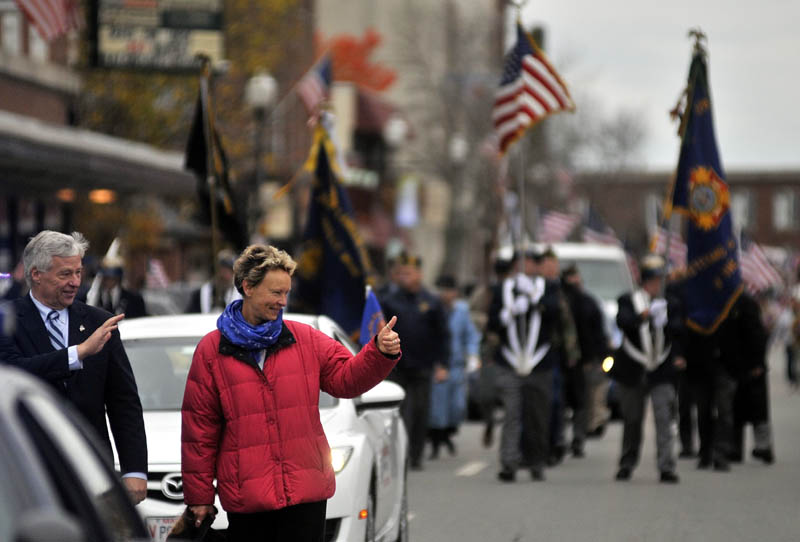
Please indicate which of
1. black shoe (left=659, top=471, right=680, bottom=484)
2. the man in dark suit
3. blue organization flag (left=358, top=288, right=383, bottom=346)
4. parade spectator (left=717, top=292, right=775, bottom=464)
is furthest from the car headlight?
parade spectator (left=717, top=292, right=775, bottom=464)

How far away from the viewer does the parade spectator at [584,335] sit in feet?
60.3

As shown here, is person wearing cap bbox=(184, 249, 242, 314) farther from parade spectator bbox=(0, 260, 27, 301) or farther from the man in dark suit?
the man in dark suit

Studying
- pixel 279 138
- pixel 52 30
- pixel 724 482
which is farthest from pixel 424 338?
pixel 279 138

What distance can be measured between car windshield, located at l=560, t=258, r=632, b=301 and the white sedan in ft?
44.6

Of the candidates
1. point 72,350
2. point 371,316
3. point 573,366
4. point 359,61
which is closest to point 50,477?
point 72,350

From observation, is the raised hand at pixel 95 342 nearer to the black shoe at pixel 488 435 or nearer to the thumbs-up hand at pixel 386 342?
Result: the thumbs-up hand at pixel 386 342

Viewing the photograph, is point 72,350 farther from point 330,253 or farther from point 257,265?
point 330,253

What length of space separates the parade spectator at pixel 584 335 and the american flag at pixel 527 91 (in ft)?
5.91

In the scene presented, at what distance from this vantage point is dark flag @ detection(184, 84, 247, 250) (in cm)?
1519

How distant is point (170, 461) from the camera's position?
827 centimetres

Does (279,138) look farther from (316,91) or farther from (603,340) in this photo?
(603,340)

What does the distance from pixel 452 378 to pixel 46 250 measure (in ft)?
41.7

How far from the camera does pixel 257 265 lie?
630 cm

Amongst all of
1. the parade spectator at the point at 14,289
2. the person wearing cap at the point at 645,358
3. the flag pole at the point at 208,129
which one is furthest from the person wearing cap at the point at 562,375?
the parade spectator at the point at 14,289
